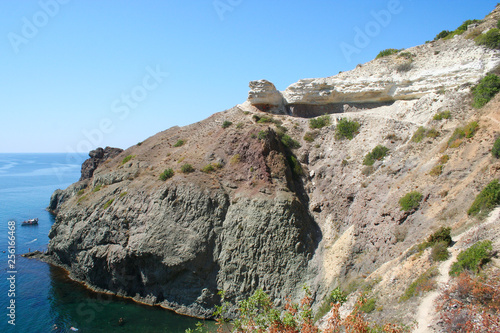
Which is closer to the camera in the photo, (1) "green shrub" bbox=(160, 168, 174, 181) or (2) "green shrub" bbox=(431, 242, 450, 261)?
(2) "green shrub" bbox=(431, 242, 450, 261)

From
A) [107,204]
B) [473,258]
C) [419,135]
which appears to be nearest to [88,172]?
[107,204]

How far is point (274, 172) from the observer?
40.4 meters

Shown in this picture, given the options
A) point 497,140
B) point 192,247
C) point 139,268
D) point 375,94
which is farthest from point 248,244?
point 375,94

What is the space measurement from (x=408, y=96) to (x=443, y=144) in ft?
45.5

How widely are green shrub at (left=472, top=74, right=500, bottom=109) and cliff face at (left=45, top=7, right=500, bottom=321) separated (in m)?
1.51

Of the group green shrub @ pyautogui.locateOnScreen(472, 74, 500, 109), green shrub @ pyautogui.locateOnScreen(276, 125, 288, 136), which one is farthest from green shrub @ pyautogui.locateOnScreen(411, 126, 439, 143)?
green shrub @ pyautogui.locateOnScreen(276, 125, 288, 136)

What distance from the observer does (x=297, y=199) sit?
37.6m

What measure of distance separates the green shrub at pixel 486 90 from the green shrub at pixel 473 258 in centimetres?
2065

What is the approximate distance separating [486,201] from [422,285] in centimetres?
734

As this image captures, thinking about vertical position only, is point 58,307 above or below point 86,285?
below

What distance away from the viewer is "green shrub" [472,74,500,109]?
3225 centimetres

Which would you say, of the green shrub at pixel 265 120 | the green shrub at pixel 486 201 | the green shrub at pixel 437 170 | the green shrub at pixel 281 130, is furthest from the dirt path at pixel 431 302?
the green shrub at pixel 265 120

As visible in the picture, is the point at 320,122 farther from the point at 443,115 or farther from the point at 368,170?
the point at 443,115

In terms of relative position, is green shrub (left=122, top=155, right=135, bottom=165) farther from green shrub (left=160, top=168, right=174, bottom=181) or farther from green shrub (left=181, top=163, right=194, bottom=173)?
green shrub (left=181, top=163, right=194, bottom=173)
